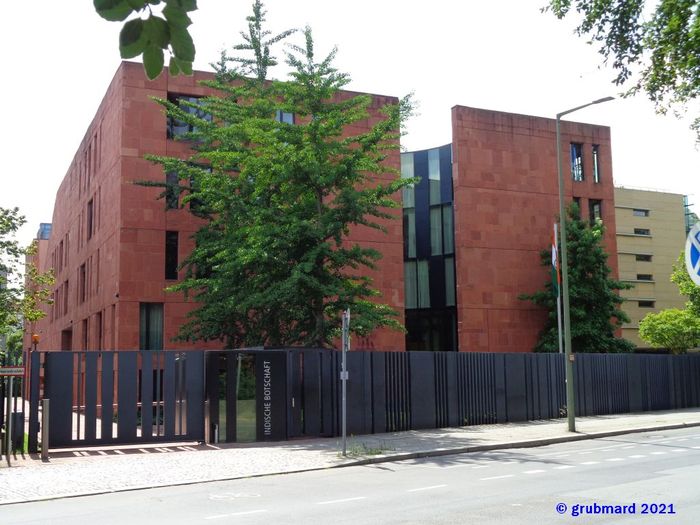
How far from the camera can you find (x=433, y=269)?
1676 inches

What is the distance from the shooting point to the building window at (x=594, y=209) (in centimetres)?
4175

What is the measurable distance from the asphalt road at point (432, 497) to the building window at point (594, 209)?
2759cm

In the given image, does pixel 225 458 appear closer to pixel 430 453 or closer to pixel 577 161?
pixel 430 453

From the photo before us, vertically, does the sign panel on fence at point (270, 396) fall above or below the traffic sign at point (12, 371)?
below

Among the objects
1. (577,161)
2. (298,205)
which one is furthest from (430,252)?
(298,205)

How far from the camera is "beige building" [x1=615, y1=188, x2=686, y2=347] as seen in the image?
63.2m

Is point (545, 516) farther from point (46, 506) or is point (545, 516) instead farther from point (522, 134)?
point (522, 134)

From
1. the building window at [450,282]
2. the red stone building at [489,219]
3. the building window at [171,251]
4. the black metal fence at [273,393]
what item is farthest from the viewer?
the building window at [450,282]

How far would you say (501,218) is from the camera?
1533 inches

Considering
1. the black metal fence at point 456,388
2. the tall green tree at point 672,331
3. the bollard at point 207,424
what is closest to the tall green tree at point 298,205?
the black metal fence at point 456,388

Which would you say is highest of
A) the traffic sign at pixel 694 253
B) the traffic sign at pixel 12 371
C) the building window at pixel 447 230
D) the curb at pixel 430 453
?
the building window at pixel 447 230

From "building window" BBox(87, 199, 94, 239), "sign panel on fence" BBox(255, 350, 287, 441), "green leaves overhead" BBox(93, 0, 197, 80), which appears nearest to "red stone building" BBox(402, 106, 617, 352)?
"building window" BBox(87, 199, 94, 239)

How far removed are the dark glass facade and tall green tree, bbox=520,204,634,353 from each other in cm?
561

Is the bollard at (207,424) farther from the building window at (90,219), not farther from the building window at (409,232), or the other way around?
the building window at (409,232)
